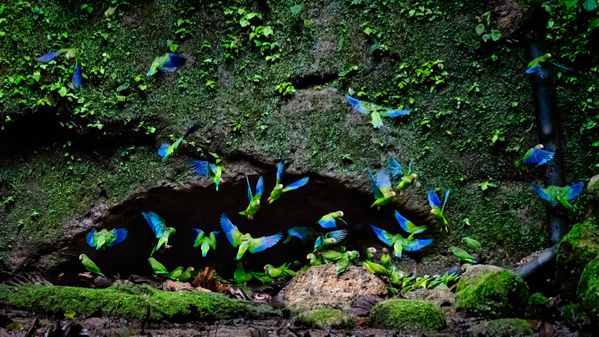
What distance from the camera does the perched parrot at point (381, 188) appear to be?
16.8 ft

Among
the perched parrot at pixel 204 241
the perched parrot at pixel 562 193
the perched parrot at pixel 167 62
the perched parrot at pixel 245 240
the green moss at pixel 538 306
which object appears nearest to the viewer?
the green moss at pixel 538 306

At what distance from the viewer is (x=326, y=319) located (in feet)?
12.8

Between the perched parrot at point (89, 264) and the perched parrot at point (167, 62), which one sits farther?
the perched parrot at point (167, 62)

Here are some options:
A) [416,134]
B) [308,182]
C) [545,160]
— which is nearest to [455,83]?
[416,134]

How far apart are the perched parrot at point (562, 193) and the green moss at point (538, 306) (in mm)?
1072

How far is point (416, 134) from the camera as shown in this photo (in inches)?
213

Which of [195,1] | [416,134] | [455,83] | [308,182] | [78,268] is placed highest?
[195,1]

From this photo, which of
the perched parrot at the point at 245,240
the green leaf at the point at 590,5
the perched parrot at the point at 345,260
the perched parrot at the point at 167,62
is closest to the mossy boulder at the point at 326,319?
the perched parrot at the point at 345,260

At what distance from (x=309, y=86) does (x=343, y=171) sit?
932 millimetres

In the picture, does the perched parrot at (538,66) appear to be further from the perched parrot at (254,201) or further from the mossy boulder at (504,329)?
the perched parrot at (254,201)

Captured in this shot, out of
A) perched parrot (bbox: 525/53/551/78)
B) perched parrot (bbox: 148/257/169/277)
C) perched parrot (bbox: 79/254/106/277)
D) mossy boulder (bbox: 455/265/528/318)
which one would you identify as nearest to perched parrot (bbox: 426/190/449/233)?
mossy boulder (bbox: 455/265/528/318)

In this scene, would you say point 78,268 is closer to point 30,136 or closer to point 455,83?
point 30,136

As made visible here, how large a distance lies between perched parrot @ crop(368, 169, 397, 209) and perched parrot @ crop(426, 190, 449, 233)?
0.32 m

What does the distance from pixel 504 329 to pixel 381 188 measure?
77.2 inches
